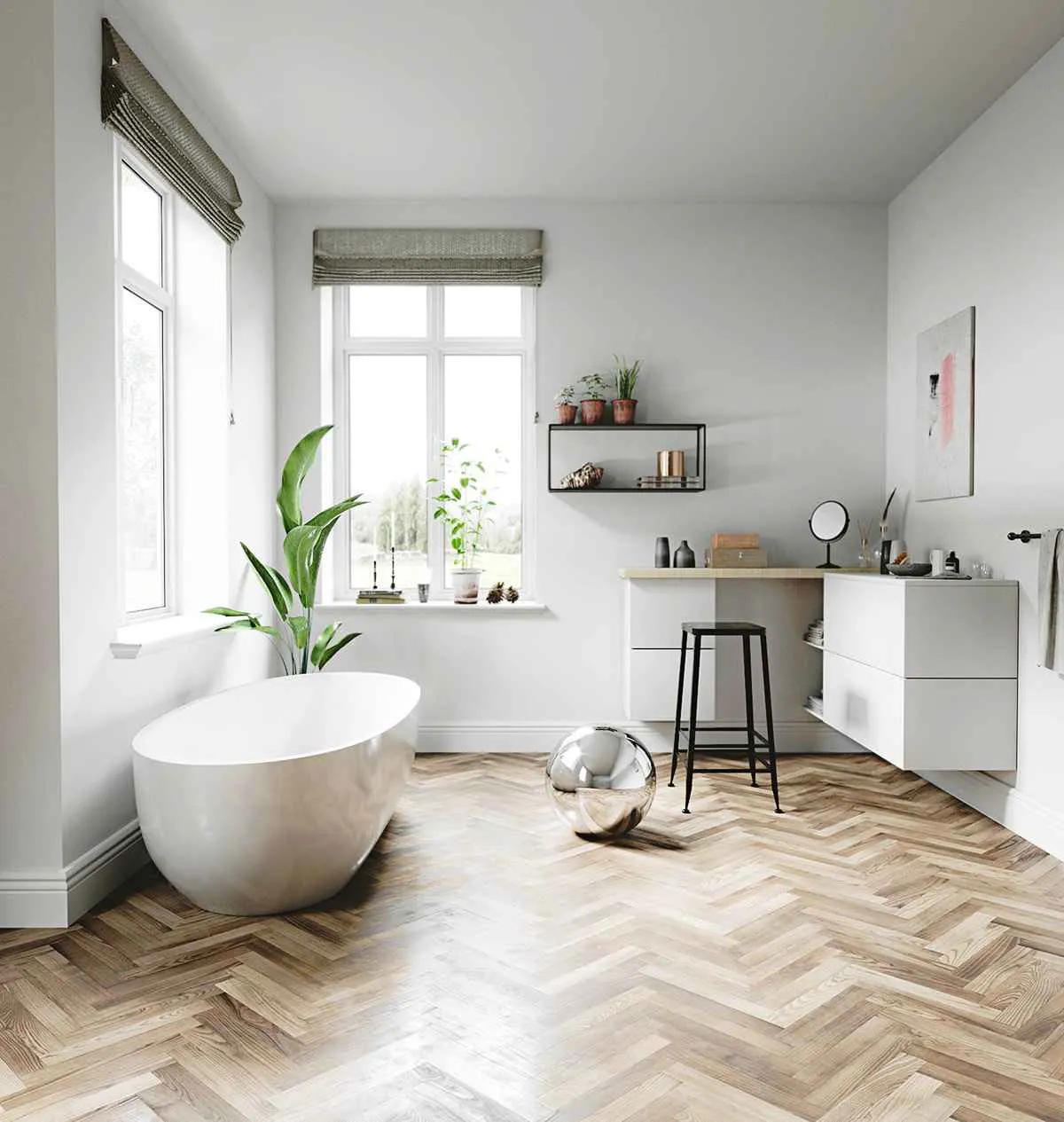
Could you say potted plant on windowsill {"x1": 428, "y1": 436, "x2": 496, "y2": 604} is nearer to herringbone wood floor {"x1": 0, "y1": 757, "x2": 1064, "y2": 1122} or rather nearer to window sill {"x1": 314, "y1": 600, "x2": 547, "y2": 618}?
window sill {"x1": 314, "y1": 600, "x2": 547, "y2": 618}

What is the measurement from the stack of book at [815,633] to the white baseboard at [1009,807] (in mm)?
801

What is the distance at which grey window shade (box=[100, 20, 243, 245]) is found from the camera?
9.39 ft

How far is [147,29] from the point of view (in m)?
3.13

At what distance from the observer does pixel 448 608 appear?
4.66m

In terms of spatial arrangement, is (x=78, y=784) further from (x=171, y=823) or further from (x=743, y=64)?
(x=743, y=64)

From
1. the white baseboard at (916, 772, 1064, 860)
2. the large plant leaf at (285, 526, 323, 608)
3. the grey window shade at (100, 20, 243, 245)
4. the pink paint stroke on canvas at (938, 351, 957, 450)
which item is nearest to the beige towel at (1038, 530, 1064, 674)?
the white baseboard at (916, 772, 1064, 860)

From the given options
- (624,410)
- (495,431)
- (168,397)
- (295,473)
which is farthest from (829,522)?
(168,397)

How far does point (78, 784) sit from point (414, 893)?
1.06 m

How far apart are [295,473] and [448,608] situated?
1050 millimetres

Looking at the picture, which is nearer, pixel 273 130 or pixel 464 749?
pixel 273 130

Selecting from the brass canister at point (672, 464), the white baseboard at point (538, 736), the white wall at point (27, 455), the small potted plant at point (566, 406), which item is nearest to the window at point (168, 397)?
the white wall at point (27, 455)

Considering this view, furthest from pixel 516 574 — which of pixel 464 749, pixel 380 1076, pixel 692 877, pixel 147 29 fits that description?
pixel 380 1076

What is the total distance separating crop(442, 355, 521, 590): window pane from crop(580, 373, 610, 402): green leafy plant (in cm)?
39

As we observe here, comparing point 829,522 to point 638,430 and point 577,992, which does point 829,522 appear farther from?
point 577,992
